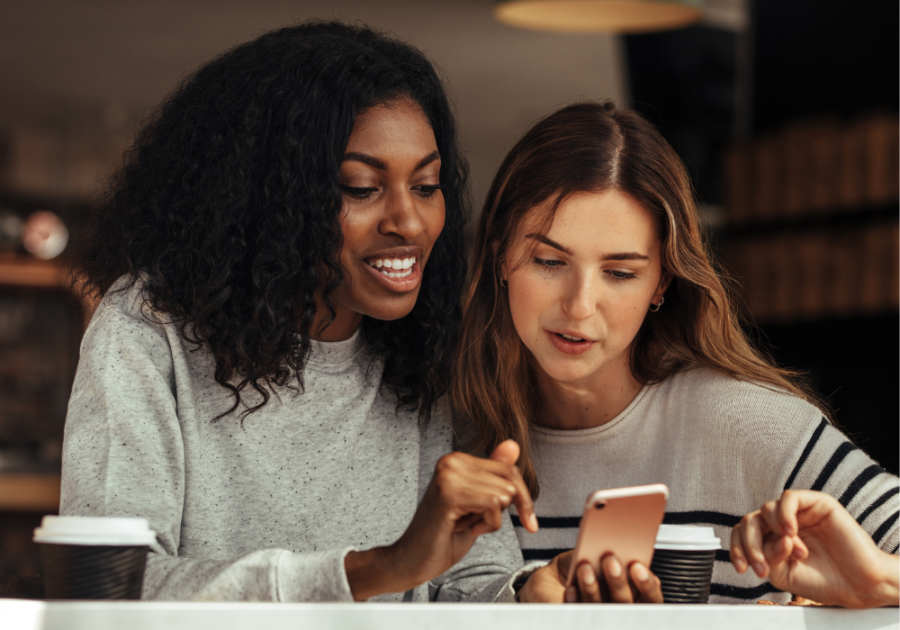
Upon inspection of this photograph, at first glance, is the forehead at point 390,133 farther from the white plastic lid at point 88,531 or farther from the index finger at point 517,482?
the white plastic lid at point 88,531

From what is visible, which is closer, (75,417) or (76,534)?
(76,534)

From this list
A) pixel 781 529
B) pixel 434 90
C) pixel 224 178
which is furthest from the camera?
pixel 434 90

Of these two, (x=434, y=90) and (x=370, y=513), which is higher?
(x=434, y=90)

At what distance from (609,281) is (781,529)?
525 mm

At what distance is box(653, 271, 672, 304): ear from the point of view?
5.17 ft

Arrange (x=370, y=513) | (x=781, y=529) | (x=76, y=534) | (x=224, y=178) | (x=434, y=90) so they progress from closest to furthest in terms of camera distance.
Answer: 1. (x=76, y=534)
2. (x=781, y=529)
3. (x=224, y=178)
4. (x=370, y=513)
5. (x=434, y=90)

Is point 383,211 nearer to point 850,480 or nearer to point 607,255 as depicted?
point 607,255

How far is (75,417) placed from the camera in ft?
3.99

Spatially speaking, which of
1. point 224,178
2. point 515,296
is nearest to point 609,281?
point 515,296

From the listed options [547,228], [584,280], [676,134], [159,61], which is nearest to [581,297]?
[584,280]

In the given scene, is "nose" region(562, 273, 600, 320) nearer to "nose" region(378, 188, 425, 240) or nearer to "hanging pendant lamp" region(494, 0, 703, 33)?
"nose" region(378, 188, 425, 240)

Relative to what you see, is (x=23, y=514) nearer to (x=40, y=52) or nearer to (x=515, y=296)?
(x=40, y=52)

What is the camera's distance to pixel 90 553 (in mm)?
875

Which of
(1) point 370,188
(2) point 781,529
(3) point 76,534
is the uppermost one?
(1) point 370,188
